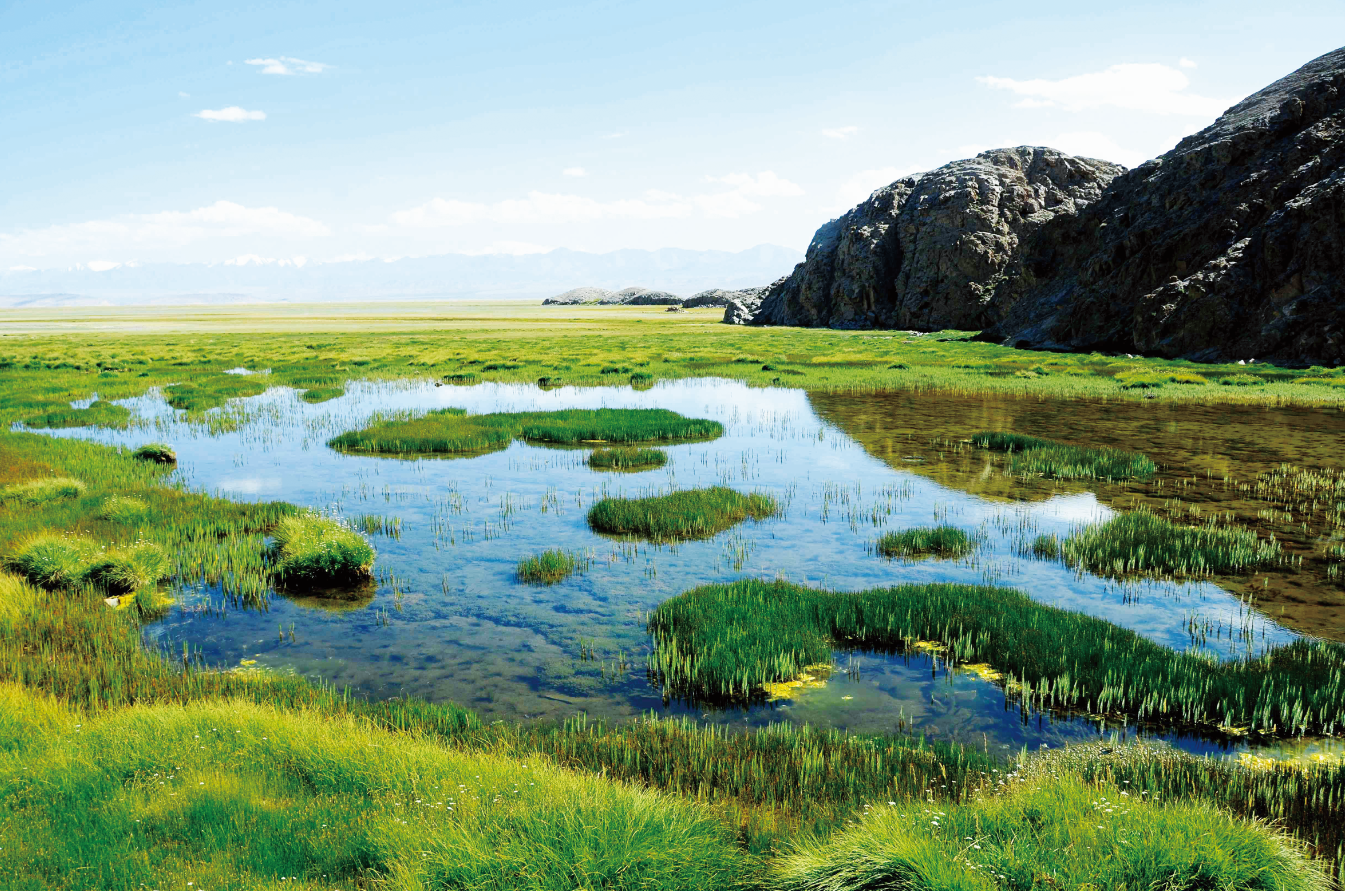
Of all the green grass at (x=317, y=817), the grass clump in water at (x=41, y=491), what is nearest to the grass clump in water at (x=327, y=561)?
the green grass at (x=317, y=817)

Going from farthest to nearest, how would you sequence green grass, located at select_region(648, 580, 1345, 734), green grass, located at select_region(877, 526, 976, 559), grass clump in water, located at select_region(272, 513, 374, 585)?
1. green grass, located at select_region(877, 526, 976, 559)
2. grass clump in water, located at select_region(272, 513, 374, 585)
3. green grass, located at select_region(648, 580, 1345, 734)

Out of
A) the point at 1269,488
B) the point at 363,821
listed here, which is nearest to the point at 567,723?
the point at 363,821

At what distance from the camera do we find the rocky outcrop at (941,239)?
9706 cm

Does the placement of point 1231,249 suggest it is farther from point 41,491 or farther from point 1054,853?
point 41,491

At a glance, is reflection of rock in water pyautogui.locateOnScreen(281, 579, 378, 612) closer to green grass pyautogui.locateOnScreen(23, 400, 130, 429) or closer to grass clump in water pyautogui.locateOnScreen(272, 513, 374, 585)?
grass clump in water pyautogui.locateOnScreen(272, 513, 374, 585)

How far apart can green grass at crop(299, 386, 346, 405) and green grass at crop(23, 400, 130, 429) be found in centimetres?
648

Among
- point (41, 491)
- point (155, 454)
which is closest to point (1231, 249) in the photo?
point (155, 454)

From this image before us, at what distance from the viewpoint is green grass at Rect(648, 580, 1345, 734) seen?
332 inches

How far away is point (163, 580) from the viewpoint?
41.4 feet

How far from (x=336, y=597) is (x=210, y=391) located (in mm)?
31093

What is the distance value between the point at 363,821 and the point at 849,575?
864cm

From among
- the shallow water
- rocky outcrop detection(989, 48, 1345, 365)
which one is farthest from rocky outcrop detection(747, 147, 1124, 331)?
the shallow water

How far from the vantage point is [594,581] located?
1276 centimetres

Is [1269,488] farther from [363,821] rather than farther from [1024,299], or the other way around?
[1024,299]
